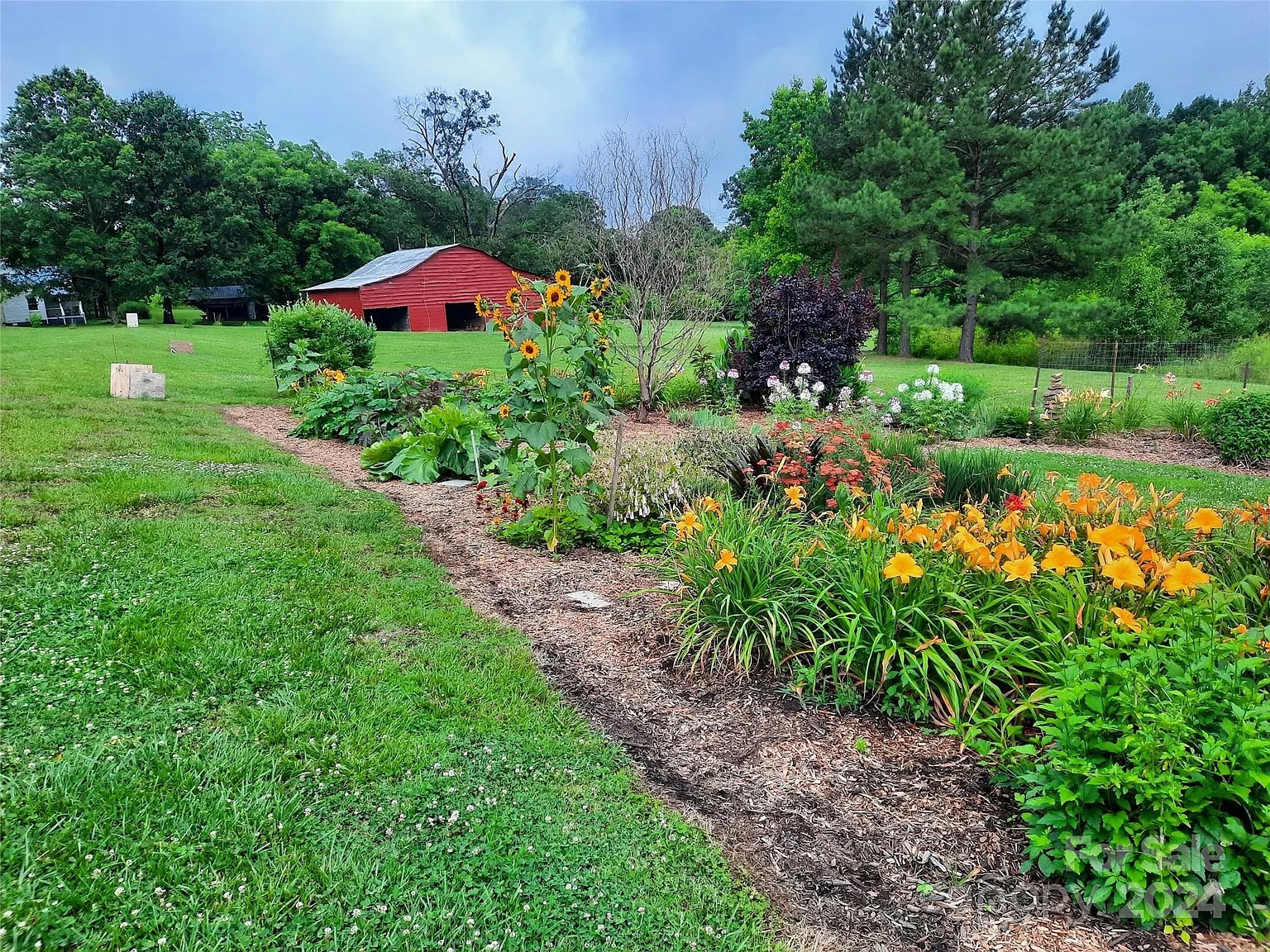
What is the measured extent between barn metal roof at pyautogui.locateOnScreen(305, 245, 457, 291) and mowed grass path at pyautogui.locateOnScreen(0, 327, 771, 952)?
Answer: 28356 millimetres

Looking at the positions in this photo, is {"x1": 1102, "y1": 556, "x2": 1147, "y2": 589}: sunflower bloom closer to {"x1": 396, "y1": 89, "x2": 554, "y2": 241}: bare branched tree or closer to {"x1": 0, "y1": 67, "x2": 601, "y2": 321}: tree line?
{"x1": 0, "y1": 67, "x2": 601, "y2": 321}: tree line

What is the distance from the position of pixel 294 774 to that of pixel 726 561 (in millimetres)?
1737

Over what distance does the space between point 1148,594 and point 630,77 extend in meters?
14.2

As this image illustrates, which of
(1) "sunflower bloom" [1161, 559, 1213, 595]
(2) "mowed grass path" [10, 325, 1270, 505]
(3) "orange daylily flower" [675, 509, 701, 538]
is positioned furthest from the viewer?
(2) "mowed grass path" [10, 325, 1270, 505]

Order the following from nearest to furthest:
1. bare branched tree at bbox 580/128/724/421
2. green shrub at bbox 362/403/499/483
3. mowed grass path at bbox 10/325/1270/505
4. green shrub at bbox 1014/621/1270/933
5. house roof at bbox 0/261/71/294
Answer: green shrub at bbox 1014/621/1270/933 < green shrub at bbox 362/403/499/483 < mowed grass path at bbox 10/325/1270/505 < bare branched tree at bbox 580/128/724/421 < house roof at bbox 0/261/71/294

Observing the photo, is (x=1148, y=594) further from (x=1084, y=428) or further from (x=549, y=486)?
(x=1084, y=428)

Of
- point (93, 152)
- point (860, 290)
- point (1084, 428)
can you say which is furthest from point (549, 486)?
point (93, 152)

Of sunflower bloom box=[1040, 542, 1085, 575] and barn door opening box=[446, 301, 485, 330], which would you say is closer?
sunflower bloom box=[1040, 542, 1085, 575]

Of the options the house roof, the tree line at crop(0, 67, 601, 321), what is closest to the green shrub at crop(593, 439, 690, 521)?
the tree line at crop(0, 67, 601, 321)

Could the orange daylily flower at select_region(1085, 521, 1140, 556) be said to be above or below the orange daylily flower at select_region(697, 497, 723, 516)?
above

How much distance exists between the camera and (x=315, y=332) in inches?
436

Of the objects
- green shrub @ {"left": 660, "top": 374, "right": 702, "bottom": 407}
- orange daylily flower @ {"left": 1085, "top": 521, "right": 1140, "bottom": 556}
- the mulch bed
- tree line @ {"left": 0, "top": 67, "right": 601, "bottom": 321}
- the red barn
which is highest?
tree line @ {"left": 0, "top": 67, "right": 601, "bottom": 321}

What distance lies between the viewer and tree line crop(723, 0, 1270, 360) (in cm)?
1925

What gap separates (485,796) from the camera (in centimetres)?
200
